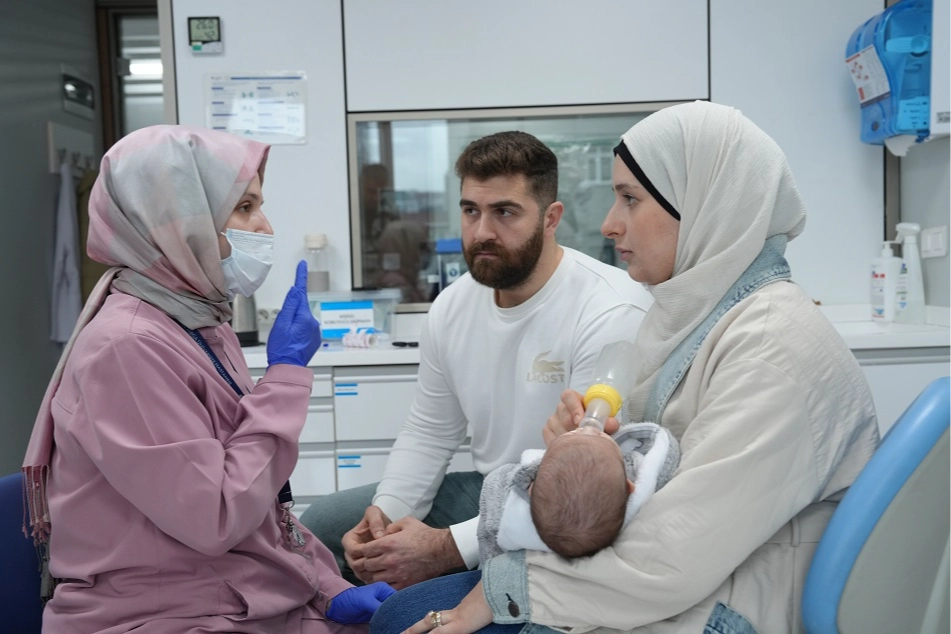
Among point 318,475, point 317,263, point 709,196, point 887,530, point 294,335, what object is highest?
point 709,196

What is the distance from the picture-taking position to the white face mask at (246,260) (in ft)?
4.33

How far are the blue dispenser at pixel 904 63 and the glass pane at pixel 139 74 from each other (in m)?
3.84

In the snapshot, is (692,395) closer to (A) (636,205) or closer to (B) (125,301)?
(A) (636,205)

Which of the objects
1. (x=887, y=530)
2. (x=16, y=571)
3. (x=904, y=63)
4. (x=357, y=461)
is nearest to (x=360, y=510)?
(x=357, y=461)

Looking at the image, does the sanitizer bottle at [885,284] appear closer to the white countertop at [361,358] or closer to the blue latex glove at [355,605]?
the white countertop at [361,358]

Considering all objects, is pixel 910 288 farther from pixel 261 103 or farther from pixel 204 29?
pixel 204 29

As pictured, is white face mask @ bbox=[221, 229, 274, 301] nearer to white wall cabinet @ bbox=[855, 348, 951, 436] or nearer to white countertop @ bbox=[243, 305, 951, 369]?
white countertop @ bbox=[243, 305, 951, 369]

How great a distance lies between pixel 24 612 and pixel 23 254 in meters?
3.16

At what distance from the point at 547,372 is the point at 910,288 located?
1.68 m

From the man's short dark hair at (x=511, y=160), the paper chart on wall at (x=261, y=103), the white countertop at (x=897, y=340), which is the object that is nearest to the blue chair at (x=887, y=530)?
the man's short dark hair at (x=511, y=160)

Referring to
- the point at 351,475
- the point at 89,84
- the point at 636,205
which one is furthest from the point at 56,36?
the point at 636,205

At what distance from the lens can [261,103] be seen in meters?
2.96

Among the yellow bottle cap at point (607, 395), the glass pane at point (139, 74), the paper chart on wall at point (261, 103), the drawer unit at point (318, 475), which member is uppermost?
the glass pane at point (139, 74)

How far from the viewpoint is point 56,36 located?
4102mm
